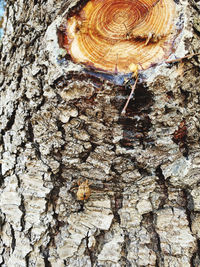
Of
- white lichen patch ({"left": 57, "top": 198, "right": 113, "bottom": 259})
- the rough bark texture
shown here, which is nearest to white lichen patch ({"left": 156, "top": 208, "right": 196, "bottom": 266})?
the rough bark texture

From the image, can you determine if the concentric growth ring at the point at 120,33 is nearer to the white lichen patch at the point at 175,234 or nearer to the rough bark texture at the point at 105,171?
the rough bark texture at the point at 105,171

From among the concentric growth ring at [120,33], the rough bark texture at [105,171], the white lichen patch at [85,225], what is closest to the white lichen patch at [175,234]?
the rough bark texture at [105,171]

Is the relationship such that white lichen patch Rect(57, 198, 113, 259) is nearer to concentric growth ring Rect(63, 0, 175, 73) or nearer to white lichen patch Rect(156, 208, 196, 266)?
white lichen patch Rect(156, 208, 196, 266)

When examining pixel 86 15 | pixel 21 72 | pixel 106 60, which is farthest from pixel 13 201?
pixel 86 15

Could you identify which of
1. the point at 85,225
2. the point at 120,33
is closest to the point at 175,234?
the point at 85,225

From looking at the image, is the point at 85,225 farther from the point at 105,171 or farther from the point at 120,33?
the point at 120,33
